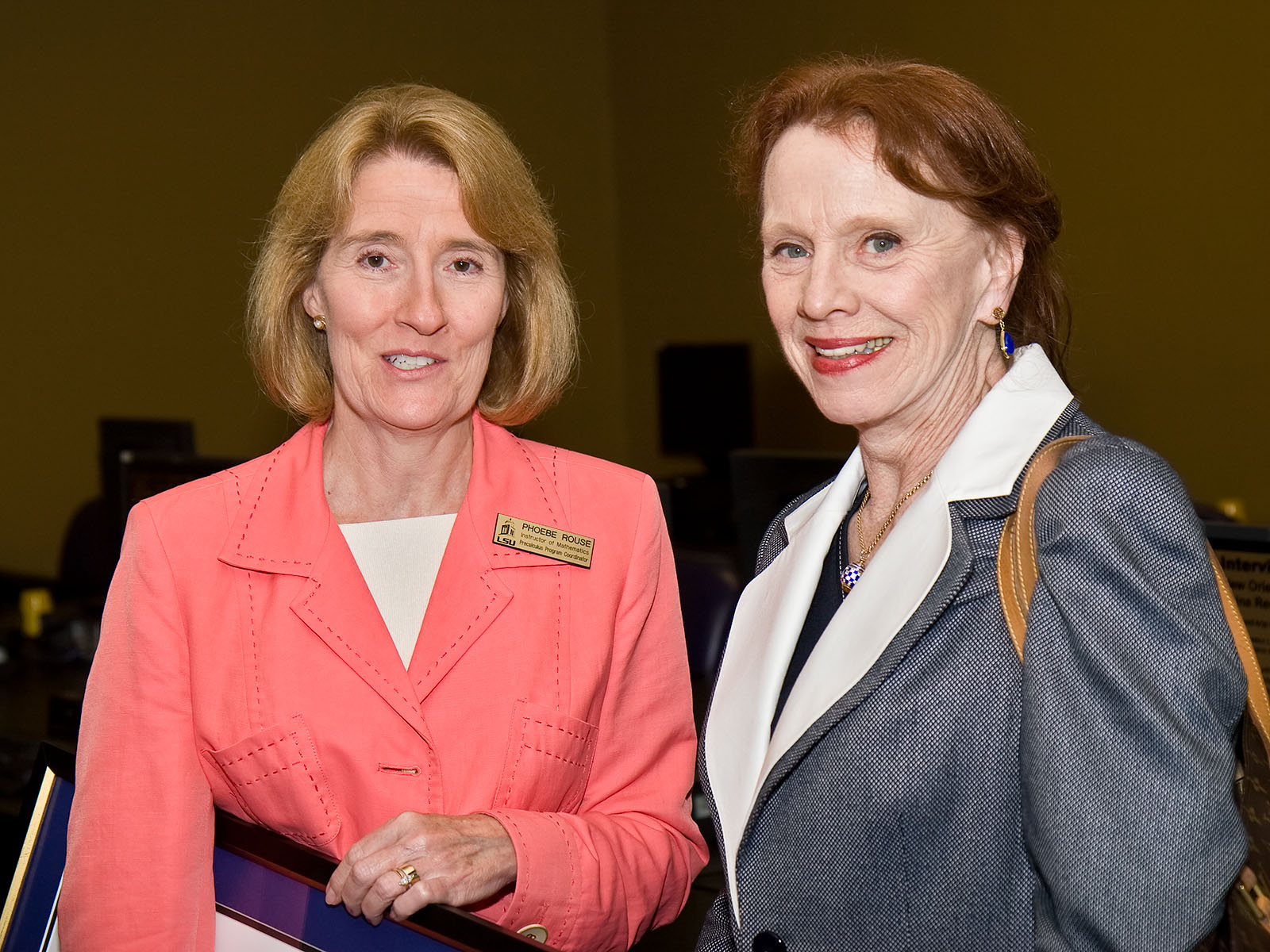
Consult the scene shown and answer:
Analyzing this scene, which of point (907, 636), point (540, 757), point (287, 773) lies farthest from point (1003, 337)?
point (287, 773)

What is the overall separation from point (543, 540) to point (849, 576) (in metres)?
0.42

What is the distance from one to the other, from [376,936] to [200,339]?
6.28 m

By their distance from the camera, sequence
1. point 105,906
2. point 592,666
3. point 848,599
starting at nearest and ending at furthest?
point 848,599 < point 105,906 < point 592,666

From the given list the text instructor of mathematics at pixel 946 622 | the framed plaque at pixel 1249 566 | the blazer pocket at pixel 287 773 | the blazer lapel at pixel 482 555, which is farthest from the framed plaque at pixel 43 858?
the framed plaque at pixel 1249 566

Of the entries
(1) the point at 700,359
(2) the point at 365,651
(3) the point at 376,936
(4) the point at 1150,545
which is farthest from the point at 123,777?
(1) the point at 700,359

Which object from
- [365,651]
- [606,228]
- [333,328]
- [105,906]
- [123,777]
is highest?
[606,228]

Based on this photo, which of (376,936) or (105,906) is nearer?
(376,936)

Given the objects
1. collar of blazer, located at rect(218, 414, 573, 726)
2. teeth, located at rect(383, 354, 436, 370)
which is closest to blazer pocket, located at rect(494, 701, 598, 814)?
collar of blazer, located at rect(218, 414, 573, 726)

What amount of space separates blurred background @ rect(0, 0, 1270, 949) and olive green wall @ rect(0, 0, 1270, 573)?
14 millimetres

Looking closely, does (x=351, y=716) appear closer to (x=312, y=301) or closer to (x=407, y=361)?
(x=407, y=361)

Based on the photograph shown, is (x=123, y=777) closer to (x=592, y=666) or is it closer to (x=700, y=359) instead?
(x=592, y=666)

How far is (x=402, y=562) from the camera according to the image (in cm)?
163

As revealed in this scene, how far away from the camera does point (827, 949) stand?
1206mm

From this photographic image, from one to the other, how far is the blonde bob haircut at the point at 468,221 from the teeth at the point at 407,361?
7.0 inches
